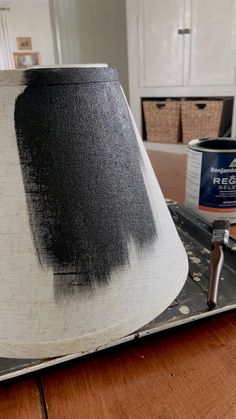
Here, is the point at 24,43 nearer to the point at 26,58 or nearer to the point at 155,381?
the point at 26,58

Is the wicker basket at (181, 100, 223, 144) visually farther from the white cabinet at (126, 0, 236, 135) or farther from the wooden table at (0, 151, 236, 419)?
the wooden table at (0, 151, 236, 419)

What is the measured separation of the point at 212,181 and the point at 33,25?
6.12 meters

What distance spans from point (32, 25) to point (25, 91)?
634 cm

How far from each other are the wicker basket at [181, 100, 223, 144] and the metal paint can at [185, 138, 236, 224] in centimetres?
163

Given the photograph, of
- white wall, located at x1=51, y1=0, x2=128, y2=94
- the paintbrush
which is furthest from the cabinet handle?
the paintbrush

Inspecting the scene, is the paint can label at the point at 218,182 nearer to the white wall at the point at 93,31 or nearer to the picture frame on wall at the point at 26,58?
the white wall at the point at 93,31

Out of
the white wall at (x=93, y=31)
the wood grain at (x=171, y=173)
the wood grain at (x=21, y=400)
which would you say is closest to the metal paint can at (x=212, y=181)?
the wood grain at (x=171, y=173)

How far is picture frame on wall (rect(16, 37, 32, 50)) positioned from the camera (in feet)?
19.0

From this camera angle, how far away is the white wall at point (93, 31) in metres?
2.72

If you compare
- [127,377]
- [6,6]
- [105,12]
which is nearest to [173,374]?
[127,377]

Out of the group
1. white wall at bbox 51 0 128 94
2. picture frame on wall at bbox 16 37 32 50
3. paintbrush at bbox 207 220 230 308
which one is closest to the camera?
paintbrush at bbox 207 220 230 308

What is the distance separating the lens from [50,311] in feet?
0.77

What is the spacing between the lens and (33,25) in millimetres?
5645

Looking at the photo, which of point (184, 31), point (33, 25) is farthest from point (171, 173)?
point (33, 25)
